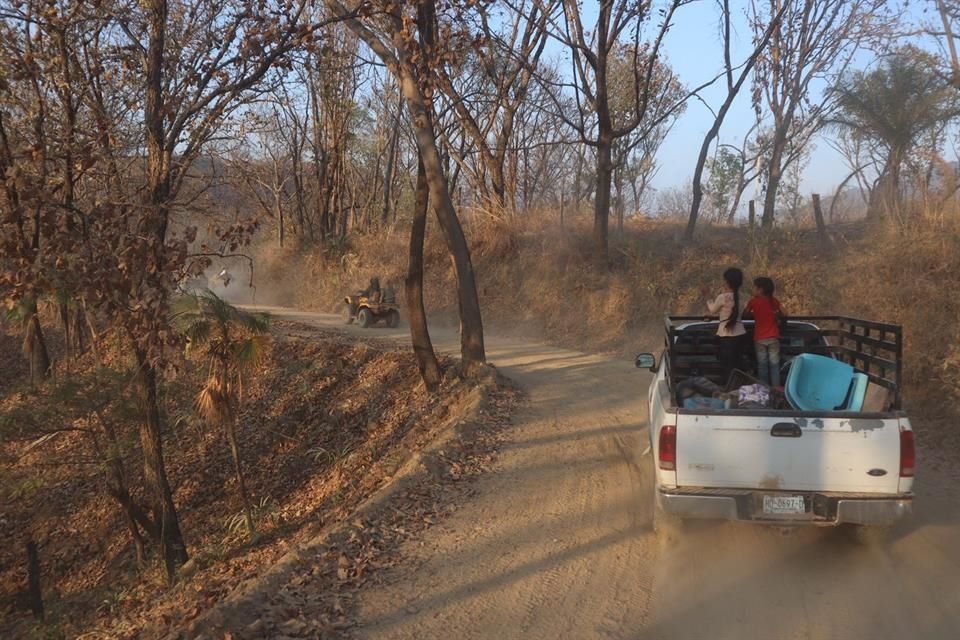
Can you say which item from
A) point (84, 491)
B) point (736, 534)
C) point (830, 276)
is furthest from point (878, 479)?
point (84, 491)

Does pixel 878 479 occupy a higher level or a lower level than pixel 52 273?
lower

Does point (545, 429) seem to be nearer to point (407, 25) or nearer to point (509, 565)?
point (509, 565)

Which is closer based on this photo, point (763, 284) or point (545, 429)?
point (763, 284)

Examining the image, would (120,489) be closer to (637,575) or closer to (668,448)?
(637,575)

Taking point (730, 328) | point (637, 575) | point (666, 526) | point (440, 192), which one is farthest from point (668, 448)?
point (440, 192)

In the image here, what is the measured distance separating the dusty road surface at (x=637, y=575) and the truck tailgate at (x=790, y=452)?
75 cm

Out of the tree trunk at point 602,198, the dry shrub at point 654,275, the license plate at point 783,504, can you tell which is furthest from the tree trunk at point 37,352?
the license plate at point 783,504

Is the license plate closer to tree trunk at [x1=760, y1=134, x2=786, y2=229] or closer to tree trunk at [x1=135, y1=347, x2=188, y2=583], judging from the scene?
tree trunk at [x1=135, y1=347, x2=188, y2=583]

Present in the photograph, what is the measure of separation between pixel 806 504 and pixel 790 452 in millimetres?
419

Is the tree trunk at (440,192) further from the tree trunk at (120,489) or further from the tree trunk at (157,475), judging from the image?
the tree trunk at (120,489)

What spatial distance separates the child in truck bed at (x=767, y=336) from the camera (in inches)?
291

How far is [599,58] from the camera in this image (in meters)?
18.0

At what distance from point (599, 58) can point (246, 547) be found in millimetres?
14285

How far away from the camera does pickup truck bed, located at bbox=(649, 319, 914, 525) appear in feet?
16.9
